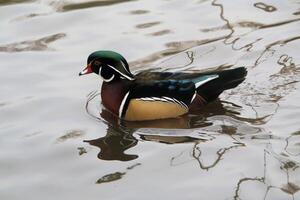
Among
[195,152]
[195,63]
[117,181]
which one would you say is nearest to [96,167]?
[117,181]

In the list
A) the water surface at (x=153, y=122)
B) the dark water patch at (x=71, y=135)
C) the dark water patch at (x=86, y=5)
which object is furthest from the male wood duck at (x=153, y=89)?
the dark water patch at (x=86, y=5)

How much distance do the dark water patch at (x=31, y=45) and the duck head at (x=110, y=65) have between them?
1810mm

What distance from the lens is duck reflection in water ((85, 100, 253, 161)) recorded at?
6.70m

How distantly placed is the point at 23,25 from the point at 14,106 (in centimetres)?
241

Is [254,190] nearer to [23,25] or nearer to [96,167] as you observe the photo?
[96,167]

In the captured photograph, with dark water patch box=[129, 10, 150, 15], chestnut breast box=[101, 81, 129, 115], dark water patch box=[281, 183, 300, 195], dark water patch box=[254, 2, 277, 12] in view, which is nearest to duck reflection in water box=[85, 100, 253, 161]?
chestnut breast box=[101, 81, 129, 115]

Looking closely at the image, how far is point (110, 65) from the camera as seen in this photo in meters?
7.39

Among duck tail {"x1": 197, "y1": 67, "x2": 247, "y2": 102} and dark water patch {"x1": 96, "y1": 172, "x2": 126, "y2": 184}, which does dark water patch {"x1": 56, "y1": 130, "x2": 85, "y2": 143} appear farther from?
duck tail {"x1": 197, "y1": 67, "x2": 247, "y2": 102}

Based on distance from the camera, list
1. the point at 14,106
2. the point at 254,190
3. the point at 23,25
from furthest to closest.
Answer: the point at 23,25 < the point at 14,106 < the point at 254,190

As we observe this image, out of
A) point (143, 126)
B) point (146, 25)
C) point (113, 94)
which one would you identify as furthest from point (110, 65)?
point (146, 25)

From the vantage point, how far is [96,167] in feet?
20.9

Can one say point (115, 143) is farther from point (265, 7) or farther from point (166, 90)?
point (265, 7)

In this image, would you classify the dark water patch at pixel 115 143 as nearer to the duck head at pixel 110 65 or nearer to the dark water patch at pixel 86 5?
the duck head at pixel 110 65

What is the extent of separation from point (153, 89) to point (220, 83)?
25.0 inches
